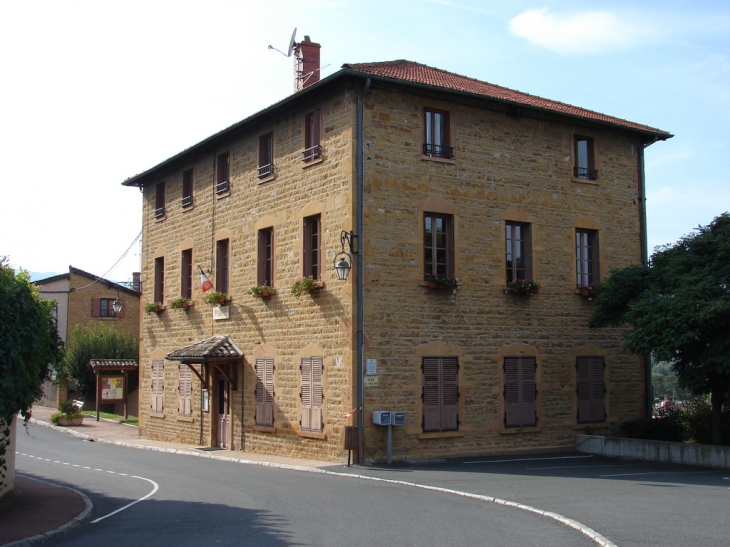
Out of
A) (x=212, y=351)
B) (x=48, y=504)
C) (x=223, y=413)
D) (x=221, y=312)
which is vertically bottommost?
(x=48, y=504)

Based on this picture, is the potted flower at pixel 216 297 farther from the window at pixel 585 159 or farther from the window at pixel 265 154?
the window at pixel 585 159

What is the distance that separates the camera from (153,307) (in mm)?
26391

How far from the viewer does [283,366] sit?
19.9 metres

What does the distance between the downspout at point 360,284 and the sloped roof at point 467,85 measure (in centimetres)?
103

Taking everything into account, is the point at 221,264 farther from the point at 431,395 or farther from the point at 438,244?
the point at 431,395

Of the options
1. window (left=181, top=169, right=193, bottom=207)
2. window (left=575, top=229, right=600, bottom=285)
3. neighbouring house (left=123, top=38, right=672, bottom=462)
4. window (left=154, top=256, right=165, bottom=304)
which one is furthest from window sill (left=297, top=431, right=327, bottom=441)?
window (left=154, top=256, right=165, bottom=304)

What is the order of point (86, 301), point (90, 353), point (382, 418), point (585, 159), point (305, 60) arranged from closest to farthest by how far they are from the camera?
point (382, 418), point (585, 159), point (305, 60), point (90, 353), point (86, 301)

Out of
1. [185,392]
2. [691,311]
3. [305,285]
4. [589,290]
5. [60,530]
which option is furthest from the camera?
[185,392]

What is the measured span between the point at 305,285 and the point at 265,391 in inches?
143

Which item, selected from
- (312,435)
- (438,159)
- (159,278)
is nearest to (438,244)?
(438,159)

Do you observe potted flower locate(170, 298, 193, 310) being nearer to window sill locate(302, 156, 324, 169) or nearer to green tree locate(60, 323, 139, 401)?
window sill locate(302, 156, 324, 169)

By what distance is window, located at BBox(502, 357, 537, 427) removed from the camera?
63.1 feet

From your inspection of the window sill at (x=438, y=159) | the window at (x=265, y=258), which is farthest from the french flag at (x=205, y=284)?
the window sill at (x=438, y=159)

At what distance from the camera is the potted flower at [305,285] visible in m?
18.4
